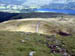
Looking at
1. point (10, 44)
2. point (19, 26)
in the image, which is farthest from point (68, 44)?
point (19, 26)

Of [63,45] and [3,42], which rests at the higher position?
[3,42]

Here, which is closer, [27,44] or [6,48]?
[6,48]

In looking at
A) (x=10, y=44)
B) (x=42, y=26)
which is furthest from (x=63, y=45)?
(x=42, y=26)

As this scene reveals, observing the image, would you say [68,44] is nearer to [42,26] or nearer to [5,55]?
[5,55]

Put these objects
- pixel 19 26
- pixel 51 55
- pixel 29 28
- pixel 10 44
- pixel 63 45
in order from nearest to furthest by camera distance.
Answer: pixel 51 55 < pixel 10 44 < pixel 63 45 < pixel 29 28 < pixel 19 26

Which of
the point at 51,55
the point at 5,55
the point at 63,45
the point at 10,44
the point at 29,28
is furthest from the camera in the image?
the point at 29,28

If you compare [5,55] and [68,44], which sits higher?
[5,55]

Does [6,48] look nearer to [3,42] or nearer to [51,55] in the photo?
[3,42]

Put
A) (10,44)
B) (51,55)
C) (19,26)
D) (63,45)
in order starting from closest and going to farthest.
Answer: (51,55) < (10,44) < (63,45) < (19,26)

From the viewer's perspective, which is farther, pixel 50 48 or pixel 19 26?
pixel 19 26
